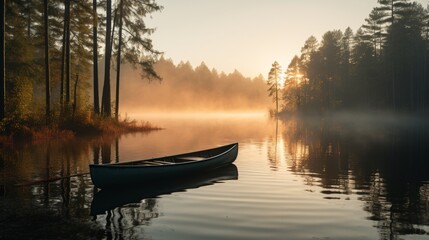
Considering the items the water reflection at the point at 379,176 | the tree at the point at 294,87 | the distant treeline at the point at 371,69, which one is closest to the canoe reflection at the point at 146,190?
the water reflection at the point at 379,176

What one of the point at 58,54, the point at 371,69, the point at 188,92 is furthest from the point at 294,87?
the point at 188,92

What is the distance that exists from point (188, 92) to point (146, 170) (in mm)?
171250

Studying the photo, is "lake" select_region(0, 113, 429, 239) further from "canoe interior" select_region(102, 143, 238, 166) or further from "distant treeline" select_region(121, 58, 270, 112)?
"distant treeline" select_region(121, 58, 270, 112)

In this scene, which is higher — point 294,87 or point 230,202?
point 294,87

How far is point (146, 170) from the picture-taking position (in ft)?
47.1

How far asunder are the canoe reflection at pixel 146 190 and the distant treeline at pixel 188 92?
508 ft

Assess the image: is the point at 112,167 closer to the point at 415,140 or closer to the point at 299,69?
the point at 415,140

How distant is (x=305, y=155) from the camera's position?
24.3 meters

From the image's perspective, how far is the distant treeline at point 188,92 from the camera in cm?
17750

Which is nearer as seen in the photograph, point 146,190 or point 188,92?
point 146,190

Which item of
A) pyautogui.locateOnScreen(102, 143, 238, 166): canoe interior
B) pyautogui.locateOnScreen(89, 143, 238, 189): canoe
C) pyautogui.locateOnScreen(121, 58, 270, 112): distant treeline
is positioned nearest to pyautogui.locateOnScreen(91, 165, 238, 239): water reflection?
pyautogui.locateOnScreen(89, 143, 238, 189): canoe

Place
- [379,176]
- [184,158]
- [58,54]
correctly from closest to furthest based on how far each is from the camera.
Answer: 1. [379,176]
2. [184,158]
3. [58,54]

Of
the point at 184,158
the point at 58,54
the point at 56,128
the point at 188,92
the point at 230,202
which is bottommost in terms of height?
the point at 230,202

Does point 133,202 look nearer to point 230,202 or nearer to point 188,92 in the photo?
point 230,202
